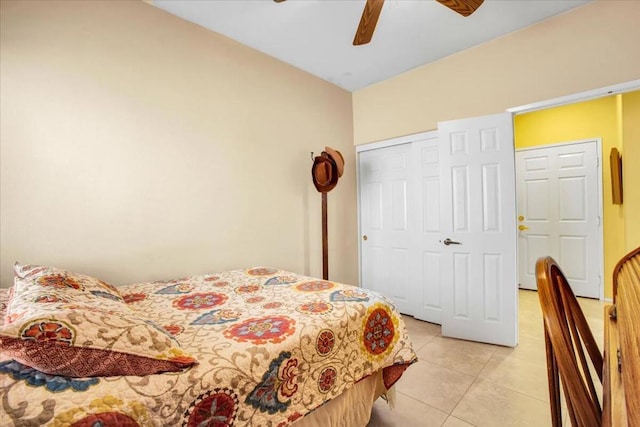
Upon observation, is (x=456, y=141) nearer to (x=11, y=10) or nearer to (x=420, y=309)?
(x=420, y=309)

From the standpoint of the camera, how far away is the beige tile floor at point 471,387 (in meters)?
1.65

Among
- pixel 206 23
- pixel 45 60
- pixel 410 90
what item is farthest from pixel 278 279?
pixel 410 90

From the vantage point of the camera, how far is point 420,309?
10.6 feet

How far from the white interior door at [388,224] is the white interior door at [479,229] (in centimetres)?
54

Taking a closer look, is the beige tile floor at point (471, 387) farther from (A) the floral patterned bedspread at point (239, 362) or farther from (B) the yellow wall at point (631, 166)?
(B) the yellow wall at point (631, 166)

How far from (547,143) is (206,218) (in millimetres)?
4635

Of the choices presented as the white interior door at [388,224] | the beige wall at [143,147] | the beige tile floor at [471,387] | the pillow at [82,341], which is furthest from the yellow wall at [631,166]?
the pillow at [82,341]

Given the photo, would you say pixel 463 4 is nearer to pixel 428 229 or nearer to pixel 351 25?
pixel 351 25

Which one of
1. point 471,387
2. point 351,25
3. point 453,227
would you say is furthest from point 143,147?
point 471,387

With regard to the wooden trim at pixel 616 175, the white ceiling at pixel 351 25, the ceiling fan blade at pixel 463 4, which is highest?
the white ceiling at pixel 351 25

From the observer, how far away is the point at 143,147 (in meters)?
2.13

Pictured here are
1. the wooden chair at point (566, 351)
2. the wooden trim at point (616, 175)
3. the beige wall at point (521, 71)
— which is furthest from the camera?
the wooden trim at point (616, 175)

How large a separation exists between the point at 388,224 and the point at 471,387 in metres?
1.88

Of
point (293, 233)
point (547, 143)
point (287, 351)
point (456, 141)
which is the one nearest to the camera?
point (287, 351)
